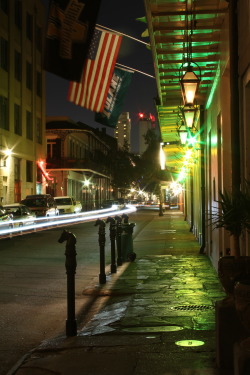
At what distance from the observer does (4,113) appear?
3869 centimetres

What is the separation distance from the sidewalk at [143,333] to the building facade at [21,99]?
28.3 metres

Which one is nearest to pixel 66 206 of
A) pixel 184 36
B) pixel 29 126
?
pixel 29 126

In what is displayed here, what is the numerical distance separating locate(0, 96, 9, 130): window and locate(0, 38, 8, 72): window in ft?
7.62

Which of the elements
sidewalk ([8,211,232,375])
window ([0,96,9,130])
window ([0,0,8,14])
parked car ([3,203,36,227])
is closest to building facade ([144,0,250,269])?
sidewalk ([8,211,232,375])

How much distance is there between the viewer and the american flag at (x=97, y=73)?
12055 millimetres

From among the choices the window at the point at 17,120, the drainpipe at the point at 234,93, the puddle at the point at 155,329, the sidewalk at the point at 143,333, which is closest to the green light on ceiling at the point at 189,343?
the sidewalk at the point at 143,333

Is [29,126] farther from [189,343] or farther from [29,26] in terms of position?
[189,343]

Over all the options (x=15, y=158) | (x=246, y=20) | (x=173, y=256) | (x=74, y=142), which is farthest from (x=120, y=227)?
(x=74, y=142)

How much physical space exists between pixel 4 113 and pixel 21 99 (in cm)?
346

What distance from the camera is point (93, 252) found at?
17344mm

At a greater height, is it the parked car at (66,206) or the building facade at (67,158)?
the building facade at (67,158)

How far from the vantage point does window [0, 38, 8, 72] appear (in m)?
37.7

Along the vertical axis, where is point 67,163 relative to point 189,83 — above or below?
above

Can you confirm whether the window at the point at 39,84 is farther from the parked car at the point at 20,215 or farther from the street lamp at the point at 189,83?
the street lamp at the point at 189,83
